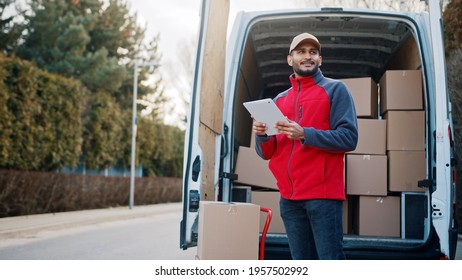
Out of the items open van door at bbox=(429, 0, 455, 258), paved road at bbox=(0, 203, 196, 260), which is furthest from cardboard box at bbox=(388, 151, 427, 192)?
paved road at bbox=(0, 203, 196, 260)

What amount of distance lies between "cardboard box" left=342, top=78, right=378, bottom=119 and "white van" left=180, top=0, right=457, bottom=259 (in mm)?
82

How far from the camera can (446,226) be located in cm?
319

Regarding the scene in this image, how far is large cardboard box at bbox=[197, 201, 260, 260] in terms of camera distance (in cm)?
294

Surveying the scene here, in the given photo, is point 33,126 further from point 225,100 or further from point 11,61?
point 225,100

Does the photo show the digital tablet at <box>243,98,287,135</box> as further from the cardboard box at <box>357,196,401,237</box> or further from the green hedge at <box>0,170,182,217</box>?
the green hedge at <box>0,170,182,217</box>

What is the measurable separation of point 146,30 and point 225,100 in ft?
61.5

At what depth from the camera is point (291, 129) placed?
2.56 m

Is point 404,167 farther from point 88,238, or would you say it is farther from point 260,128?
point 88,238

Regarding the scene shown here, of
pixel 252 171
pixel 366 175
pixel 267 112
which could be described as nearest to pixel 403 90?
pixel 366 175

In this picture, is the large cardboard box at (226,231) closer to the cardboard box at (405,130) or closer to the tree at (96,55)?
the cardboard box at (405,130)

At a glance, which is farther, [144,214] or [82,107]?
[82,107]

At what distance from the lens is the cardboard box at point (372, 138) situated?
4250mm

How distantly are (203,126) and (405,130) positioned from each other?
170cm

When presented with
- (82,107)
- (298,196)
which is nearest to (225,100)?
(298,196)
